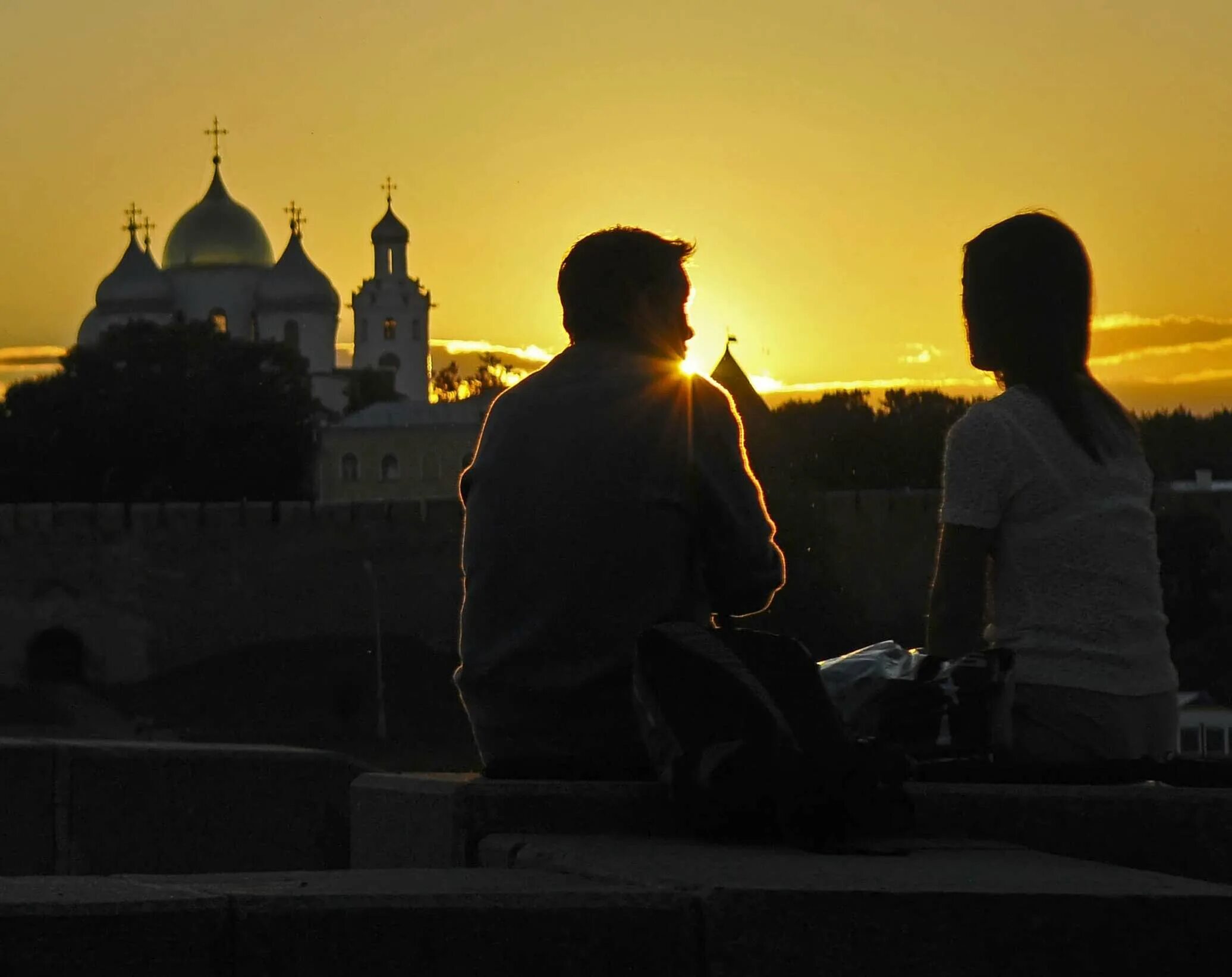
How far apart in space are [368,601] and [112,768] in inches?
1458

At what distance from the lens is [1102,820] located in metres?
3.68

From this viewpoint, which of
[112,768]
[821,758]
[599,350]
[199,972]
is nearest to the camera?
[199,972]

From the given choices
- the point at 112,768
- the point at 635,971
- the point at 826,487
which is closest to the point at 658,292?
the point at 635,971

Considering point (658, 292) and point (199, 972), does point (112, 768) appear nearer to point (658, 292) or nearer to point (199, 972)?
point (658, 292)

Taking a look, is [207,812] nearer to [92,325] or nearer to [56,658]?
[56,658]

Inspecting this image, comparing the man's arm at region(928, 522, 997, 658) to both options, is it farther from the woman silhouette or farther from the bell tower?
the bell tower

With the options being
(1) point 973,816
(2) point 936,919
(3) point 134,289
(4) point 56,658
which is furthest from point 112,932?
(3) point 134,289

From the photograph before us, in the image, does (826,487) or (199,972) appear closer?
(199,972)

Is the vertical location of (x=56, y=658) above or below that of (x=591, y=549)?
below

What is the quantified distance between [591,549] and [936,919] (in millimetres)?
1009

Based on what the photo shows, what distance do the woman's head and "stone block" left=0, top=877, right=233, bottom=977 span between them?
1.72 m

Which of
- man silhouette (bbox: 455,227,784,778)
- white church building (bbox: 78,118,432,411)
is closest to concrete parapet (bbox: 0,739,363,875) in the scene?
man silhouette (bbox: 455,227,784,778)

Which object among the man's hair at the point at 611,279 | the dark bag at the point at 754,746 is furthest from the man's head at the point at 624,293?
the dark bag at the point at 754,746

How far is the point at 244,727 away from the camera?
39750mm
